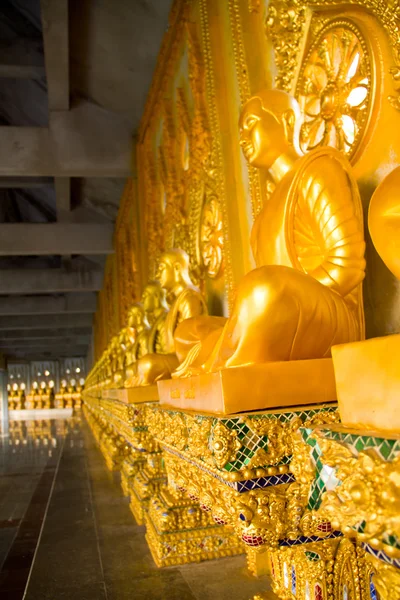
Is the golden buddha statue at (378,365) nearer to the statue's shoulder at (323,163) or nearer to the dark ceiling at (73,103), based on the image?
the statue's shoulder at (323,163)

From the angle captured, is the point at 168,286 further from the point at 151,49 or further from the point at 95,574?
the point at 151,49

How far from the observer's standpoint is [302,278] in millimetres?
1519

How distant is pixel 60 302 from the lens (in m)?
15.9

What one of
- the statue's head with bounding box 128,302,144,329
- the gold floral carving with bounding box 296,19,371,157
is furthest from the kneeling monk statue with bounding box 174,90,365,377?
the statue's head with bounding box 128,302,144,329

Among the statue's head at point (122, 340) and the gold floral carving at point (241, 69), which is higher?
the gold floral carving at point (241, 69)

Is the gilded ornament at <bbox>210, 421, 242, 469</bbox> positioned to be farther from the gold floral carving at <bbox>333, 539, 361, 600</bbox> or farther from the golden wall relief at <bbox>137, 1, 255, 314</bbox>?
the golden wall relief at <bbox>137, 1, 255, 314</bbox>

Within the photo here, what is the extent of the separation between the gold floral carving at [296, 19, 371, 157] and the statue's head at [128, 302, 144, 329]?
2967mm

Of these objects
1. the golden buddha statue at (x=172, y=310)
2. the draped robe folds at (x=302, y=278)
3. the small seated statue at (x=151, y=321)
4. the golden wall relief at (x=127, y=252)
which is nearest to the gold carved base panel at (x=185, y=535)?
the golden buddha statue at (x=172, y=310)

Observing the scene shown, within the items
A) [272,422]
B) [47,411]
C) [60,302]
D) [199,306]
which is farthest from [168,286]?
[47,411]

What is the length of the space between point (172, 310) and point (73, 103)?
4479mm

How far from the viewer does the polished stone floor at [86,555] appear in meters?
2.44

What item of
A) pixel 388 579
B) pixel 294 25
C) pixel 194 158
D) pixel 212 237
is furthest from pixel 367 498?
pixel 194 158

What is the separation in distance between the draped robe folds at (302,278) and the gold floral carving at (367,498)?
70 cm

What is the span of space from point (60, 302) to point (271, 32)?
45.9 ft
